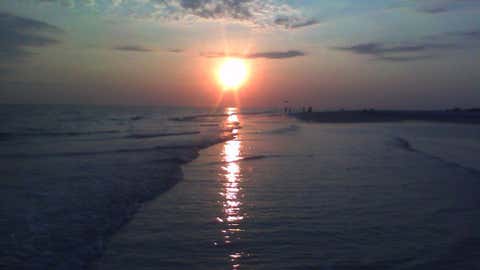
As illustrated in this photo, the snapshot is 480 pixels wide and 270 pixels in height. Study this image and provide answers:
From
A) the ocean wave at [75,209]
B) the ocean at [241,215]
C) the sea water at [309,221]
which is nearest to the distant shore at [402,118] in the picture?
the ocean at [241,215]

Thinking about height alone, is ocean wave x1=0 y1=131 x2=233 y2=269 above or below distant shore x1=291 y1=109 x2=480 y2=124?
below

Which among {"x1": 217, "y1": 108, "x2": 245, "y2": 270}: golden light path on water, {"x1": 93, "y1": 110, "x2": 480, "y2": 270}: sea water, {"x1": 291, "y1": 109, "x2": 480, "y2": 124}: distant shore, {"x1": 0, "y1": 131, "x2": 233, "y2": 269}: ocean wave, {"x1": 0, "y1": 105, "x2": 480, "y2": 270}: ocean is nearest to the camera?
{"x1": 93, "y1": 110, "x2": 480, "y2": 270}: sea water

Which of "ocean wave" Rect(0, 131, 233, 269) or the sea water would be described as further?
"ocean wave" Rect(0, 131, 233, 269)

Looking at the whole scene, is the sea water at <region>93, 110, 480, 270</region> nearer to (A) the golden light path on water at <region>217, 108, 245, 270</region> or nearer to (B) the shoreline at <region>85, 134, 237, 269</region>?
(A) the golden light path on water at <region>217, 108, 245, 270</region>

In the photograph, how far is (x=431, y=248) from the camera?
716cm

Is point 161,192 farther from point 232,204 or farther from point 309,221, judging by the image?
point 309,221

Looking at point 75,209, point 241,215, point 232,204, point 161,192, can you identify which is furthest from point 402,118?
point 75,209

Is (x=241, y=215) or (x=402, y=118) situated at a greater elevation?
(x=402, y=118)

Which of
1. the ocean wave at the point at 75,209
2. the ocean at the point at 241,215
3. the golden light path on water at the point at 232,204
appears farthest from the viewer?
the golden light path on water at the point at 232,204

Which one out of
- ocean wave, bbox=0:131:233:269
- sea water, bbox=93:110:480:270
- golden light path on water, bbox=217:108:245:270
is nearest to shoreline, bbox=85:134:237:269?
ocean wave, bbox=0:131:233:269

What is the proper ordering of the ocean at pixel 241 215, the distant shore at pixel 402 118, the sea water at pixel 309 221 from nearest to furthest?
the sea water at pixel 309 221, the ocean at pixel 241 215, the distant shore at pixel 402 118

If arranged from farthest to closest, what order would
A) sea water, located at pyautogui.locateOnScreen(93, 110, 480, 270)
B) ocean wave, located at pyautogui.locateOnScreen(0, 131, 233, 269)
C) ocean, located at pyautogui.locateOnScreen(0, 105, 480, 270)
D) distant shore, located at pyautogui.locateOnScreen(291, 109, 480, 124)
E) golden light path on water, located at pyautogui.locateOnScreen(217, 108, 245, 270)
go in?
1. distant shore, located at pyautogui.locateOnScreen(291, 109, 480, 124)
2. golden light path on water, located at pyautogui.locateOnScreen(217, 108, 245, 270)
3. ocean wave, located at pyautogui.locateOnScreen(0, 131, 233, 269)
4. ocean, located at pyautogui.locateOnScreen(0, 105, 480, 270)
5. sea water, located at pyautogui.locateOnScreen(93, 110, 480, 270)

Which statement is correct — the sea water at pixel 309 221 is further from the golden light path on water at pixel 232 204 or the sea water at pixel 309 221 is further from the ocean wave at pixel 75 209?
the ocean wave at pixel 75 209

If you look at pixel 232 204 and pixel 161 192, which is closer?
pixel 232 204
